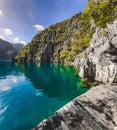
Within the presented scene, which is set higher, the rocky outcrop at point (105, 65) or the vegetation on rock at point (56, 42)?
the vegetation on rock at point (56, 42)

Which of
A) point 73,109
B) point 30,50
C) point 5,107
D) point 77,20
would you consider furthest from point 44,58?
point 73,109

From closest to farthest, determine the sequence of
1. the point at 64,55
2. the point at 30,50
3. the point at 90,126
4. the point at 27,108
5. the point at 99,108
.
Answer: the point at 90,126, the point at 99,108, the point at 27,108, the point at 64,55, the point at 30,50

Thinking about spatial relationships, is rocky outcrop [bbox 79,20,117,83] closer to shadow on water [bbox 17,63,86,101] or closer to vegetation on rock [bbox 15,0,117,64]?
shadow on water [bbox 17,63,86,101]

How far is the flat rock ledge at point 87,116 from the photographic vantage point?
47.1ft

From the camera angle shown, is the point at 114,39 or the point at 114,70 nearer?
the point at 114,70

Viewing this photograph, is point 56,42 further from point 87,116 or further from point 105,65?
point 87,116

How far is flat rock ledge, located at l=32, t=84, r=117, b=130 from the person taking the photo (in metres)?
14.4

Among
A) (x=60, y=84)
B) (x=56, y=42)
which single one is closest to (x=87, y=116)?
(x=60, y=84)

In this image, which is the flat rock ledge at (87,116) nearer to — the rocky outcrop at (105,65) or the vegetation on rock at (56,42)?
the rocky outcrop at (105,65)

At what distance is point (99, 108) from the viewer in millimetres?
17094

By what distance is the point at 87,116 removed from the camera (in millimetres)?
15867

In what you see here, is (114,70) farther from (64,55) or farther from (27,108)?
(64,55)

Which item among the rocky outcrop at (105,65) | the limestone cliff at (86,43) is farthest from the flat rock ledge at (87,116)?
the limestone cliff at (86,43)

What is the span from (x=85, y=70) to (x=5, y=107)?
20.5 metres
